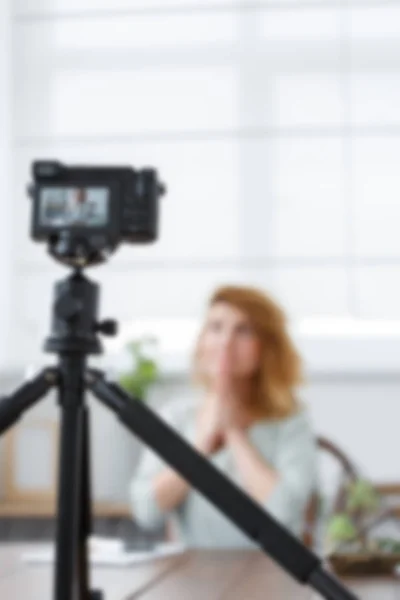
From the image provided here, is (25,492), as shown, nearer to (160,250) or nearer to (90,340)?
(160,250)

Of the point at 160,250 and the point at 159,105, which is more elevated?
the point at 159,105

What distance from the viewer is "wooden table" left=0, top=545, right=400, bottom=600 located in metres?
1.83

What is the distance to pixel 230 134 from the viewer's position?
4844 mm

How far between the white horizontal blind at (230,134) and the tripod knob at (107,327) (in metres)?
3.37

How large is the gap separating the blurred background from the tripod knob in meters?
3.26

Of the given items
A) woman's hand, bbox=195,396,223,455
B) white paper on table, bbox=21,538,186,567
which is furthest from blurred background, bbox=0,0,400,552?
white paper on table, bbox=21,538,186,567

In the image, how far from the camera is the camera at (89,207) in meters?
1.39

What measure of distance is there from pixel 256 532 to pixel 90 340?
0.25 m

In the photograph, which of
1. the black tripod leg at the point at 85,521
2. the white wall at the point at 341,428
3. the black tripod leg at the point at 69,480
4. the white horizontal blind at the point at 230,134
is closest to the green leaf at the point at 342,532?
the black tripod leg at the point at 85,521

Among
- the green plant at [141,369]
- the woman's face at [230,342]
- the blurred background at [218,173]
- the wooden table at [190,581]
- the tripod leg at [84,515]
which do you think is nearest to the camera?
the tripod leg at [84,515]

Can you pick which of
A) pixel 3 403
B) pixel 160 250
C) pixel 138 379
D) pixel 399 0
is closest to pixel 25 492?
pixel 138 379

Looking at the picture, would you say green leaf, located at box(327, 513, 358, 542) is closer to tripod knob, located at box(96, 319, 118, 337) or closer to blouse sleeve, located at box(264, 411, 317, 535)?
tripod knob, located at box(96, 319, 118, 337)

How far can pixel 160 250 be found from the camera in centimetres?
488

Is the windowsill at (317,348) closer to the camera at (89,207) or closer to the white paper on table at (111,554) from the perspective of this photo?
the white paper on table at (111,554)
